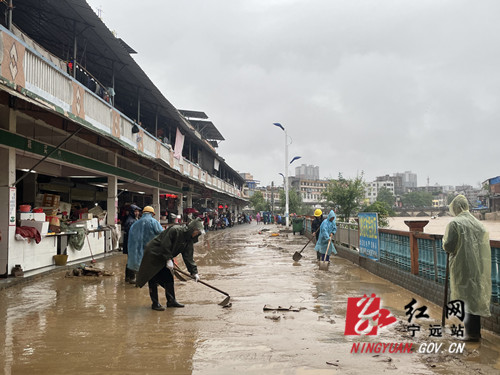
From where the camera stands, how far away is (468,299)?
4293 millimetres

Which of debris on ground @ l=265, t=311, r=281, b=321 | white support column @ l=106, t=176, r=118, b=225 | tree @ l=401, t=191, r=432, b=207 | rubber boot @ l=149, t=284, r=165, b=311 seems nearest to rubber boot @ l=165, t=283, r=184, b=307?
rubber boot @ l=149, t=284, r=165, b=311

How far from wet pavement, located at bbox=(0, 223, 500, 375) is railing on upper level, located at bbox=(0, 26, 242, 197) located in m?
3.10

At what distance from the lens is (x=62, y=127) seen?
9547 millimetres

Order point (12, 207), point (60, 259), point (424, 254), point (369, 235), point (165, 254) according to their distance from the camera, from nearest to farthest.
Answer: point (165, 254) < point (424, 254) < point (12, 207) < point (60, 259) < point (369, 235)

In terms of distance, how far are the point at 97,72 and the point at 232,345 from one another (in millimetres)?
13508

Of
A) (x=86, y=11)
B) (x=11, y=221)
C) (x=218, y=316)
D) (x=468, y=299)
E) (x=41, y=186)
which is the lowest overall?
(x=218, y=316)

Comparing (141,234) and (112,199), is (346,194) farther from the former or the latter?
(141,234)

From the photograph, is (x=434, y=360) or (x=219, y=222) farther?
(x=219, y=222)

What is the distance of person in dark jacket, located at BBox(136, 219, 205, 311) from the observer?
589cm

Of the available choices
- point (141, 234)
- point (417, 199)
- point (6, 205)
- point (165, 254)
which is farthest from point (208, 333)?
point (417, 199)

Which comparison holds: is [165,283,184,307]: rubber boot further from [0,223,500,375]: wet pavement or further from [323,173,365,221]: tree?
[323,173,365,221]: tree

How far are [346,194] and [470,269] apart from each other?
19.9 metres

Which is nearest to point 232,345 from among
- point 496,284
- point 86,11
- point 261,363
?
point 261,363

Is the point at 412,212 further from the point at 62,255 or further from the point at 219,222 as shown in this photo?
the point at 62,255
